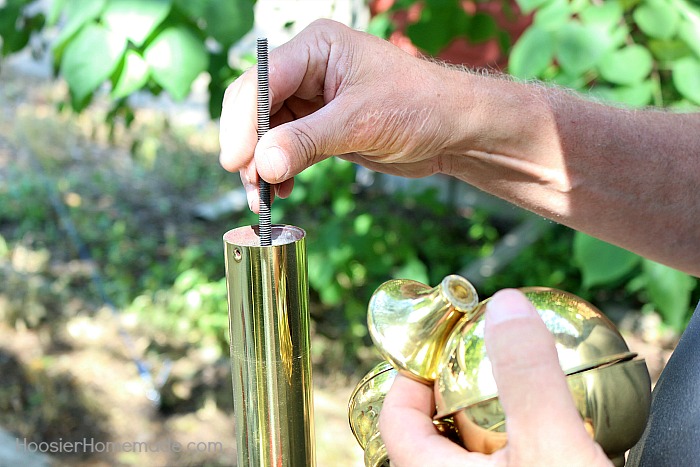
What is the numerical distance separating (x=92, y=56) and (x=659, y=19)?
51.5 inches

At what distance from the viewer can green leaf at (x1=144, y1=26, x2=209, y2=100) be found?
1.57m

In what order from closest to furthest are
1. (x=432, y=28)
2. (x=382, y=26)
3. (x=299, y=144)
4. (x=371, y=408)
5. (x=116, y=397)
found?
(x=371, y=408) → (x=299, y=144) → (x=432, y=28) → (x=382, y=26) → (x=116, y=397)

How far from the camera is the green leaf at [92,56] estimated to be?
1.52m

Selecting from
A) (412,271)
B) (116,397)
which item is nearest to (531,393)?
(412,271)

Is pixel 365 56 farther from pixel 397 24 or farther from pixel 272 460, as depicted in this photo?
pixel 397 24

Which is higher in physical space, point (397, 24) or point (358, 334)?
point (397, 24)

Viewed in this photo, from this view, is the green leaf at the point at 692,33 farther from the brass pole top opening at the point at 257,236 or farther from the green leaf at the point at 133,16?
the brass pole top opening at the point at 257,236

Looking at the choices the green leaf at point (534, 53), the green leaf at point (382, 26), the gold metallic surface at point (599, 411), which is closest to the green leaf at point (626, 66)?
the green leaf at point (534, 53)

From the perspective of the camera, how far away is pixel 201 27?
173cm

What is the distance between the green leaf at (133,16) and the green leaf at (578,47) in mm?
942

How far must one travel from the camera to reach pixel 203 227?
4.08 m

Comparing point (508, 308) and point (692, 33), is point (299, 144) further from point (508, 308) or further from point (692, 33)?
point (692, 33)

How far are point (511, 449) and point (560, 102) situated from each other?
77 cm

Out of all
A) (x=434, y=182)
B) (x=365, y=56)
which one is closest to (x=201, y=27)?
(x=365, y=56)
